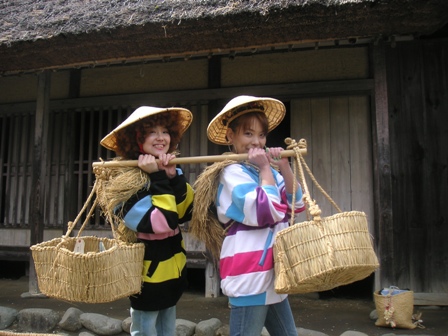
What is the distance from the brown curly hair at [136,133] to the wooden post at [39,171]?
3.22 metres

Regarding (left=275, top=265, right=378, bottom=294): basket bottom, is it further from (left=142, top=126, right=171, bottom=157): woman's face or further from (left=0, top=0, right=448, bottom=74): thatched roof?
(left=0, top=0, right=448, bottom=74): thatched roof

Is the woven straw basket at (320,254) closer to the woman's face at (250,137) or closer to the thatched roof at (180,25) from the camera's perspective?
the woman's face at (250,137)

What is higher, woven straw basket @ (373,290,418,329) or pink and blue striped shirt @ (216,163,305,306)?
pink and blue striped shirt @ (216,163,305,306)

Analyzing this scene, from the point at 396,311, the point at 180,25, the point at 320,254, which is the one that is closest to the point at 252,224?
the point at 320,254

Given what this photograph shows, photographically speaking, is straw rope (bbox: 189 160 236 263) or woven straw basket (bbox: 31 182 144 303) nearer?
woven straw basket (bbox: 31 182 144 303)

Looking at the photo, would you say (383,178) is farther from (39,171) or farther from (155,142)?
(39,171)

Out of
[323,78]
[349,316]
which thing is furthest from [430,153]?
[349,316]

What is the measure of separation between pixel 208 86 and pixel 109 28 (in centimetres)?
159

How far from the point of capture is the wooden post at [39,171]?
5227mm

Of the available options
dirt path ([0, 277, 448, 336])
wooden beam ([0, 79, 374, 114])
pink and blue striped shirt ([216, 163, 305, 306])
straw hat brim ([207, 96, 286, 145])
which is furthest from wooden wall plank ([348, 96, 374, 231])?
pink and blue striped shirt ([216, 163, 305, 306])

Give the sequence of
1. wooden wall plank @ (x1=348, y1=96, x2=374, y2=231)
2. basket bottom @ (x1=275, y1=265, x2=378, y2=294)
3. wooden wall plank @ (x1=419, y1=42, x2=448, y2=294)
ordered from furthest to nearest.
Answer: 1. wooden wall plank @ (x1=348, y1=96, x2=374, y2=231)
2. wooden wall plank @ (x1=419, y1=42, x2=448, y2=294)
3. basket bottom @ (x1=275, y1=265, x2=378, y2=294)

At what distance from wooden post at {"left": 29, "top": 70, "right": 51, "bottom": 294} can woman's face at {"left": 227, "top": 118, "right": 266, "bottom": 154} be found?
3794 mm

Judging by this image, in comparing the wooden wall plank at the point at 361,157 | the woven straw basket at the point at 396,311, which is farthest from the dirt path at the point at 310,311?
the wooden wall plank at the point at 361,157

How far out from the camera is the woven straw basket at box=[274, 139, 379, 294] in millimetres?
1847
